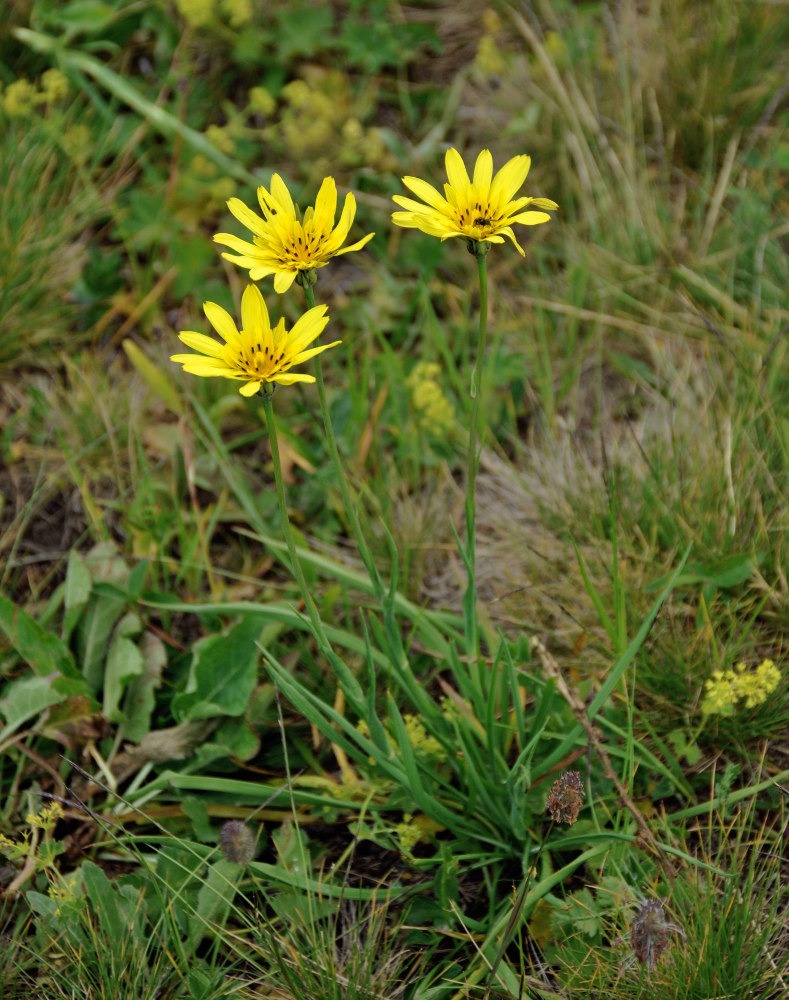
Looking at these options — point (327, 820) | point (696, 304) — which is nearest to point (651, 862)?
point (327, 820)

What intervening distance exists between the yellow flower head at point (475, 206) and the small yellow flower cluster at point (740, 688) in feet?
2.67

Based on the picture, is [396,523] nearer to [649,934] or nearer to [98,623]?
[98,623]

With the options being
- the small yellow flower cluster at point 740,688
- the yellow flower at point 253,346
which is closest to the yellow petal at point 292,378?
the yellow flower at point 253,346

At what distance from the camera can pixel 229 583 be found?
2.13m

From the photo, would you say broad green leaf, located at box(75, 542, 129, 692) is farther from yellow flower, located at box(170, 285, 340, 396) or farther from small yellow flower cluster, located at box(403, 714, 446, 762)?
yellow flower, located at box(170, 285, 340, 396)

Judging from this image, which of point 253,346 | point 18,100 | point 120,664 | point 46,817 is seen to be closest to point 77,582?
point 120,664

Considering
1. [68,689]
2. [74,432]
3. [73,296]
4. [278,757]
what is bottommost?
[278,757]

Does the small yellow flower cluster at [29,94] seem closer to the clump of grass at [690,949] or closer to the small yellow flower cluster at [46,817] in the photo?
the small yellow flower cluster at [46,817]

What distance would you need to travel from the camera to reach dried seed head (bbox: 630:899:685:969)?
1.19 meters

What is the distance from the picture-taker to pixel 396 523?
2086 millimetres

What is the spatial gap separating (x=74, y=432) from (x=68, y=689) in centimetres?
77

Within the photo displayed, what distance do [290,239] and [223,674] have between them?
3.04 ft

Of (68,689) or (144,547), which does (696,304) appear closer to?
(144,547)

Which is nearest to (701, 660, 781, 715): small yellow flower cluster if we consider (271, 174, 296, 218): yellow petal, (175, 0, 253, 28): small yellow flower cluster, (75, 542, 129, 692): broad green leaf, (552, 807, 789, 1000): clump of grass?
(552, 807, 789, 1000): clump of grass
